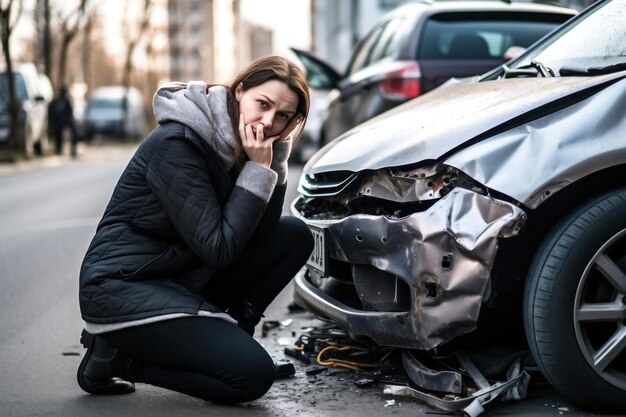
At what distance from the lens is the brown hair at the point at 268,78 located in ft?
11.6

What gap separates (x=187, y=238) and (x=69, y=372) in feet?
3.67

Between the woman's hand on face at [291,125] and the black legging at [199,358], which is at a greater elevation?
the woman's hand on face at [291,125]

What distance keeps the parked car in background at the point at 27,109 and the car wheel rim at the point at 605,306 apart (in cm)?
1954

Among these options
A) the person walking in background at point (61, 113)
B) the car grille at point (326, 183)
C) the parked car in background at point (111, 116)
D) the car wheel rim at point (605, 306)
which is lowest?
the parked car in background at point (111, 116)

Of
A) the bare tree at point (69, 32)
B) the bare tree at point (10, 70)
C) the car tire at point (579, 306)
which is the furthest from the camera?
the bare tree at point (69, 32)

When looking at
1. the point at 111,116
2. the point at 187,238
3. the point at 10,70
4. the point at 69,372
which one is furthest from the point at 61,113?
the point at 187,238

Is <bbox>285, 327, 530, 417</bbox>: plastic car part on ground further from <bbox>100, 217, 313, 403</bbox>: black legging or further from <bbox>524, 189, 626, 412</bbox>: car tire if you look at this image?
<bbox>100, 217, 313, 403</bbox>: black legging

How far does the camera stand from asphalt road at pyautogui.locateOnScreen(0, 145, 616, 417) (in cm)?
343

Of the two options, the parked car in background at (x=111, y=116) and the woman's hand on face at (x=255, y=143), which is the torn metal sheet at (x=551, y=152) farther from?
the parked car in background at (x=111, y=116)

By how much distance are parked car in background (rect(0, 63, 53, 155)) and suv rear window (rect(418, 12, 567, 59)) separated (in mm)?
15996

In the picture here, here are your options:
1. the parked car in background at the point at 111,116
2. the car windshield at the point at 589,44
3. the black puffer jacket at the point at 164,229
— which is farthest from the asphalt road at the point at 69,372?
the parked car in background at the point at 111,116

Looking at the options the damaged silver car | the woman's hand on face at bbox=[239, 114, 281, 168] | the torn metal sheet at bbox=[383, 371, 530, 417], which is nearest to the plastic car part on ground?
the torn metal sheet at bbox=[383, 371, 530, 417]

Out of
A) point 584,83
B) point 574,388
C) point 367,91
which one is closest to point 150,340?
point 574,388

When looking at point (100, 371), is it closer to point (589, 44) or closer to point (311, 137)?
point (589, 44)
